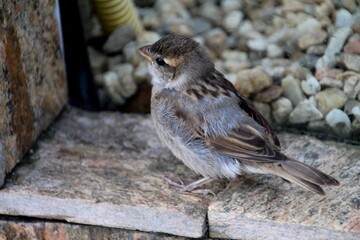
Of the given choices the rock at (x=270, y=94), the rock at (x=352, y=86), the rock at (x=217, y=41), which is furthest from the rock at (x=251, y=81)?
the rock at (x=352, y=86)

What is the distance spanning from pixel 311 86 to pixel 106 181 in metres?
0.98

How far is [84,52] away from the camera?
4113 millimetres

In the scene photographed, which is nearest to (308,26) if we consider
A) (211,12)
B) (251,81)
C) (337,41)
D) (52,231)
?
(337,41)

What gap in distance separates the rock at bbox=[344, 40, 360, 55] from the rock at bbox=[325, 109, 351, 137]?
10.3 inches

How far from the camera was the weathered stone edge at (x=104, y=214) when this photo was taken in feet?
10.7

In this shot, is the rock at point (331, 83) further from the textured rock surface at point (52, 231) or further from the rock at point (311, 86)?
the textured rock surface at point (52, 231)

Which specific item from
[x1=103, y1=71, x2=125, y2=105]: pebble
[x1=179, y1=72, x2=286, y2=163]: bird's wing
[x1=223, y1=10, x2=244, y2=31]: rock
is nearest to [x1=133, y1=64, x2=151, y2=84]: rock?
[x1=103, y1=71, x2=125, y2=105]: pebble

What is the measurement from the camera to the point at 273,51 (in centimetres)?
379

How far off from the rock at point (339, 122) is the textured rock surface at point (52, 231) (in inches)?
40.6

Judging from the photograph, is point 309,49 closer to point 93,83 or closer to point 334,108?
point 334,108

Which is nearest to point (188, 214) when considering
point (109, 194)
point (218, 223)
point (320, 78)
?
point (218, 223)

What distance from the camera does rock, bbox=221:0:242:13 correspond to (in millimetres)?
3855

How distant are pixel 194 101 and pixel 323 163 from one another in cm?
61

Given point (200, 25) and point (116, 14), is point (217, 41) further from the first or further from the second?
point (116, 14)
